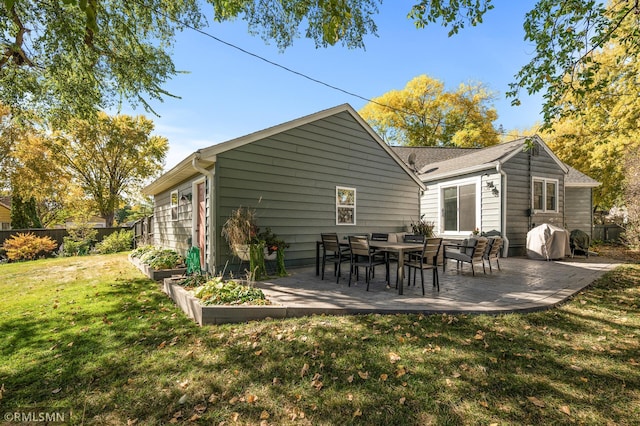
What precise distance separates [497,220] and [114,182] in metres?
24.8

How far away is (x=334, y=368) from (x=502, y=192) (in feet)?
31.0

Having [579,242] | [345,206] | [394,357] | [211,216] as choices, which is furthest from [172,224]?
[579,242]

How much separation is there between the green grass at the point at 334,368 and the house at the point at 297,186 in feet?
9.90

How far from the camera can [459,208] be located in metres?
11.1

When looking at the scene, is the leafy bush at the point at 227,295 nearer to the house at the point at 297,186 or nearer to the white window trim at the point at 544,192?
the house at the point at 297,186

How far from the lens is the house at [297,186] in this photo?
6.41 meters

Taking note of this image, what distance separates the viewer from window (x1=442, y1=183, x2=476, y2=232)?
10.7 metres

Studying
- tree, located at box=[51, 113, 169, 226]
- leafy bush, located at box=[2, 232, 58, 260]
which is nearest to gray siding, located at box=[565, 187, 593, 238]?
Result: leafy bush, located at box=[2, 232, 58, 260]

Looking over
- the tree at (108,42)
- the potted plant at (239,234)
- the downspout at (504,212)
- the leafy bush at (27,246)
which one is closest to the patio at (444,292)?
the potted plant at (239,234)

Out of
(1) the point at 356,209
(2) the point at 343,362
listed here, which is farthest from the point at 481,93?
(2) the point at 343,362

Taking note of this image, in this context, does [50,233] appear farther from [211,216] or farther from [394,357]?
[394,357]

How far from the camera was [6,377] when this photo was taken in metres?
2.84

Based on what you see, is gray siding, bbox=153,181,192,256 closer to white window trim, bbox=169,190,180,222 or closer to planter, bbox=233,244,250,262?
Result: white window trim, bbox=169,190,180,222

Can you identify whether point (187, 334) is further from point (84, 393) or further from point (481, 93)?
point (481, 93)
